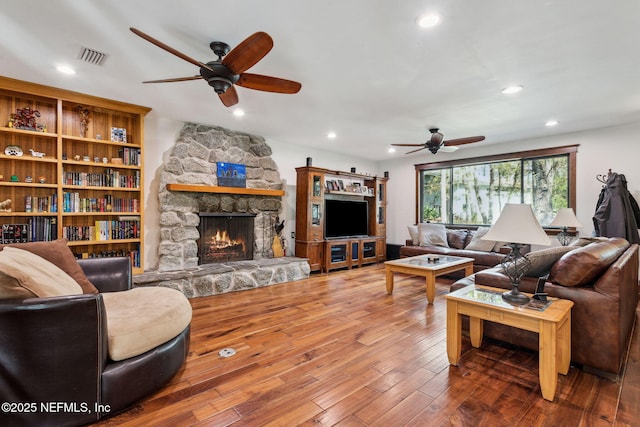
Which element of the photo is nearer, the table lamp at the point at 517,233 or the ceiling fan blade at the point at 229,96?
→ the table lamp at the point at 517,233

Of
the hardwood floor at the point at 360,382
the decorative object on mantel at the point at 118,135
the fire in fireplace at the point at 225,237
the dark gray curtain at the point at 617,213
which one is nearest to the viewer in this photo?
the hardwood floor at the point at 360,382

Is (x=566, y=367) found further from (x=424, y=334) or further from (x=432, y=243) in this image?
(x=432, y=243)

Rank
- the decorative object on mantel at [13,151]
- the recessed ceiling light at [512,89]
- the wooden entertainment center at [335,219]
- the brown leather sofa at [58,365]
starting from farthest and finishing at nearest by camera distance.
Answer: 1. the wooden entertainment center at [335,219]
2. the decorative object on mantel at [13,151]
3. the recessed ceiling light at [512,89]
4. the brown leather sofa at [58,365]

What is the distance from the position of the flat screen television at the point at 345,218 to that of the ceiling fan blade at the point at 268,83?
11.4 ft

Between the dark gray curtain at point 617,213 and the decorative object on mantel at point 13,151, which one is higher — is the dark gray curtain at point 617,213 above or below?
below

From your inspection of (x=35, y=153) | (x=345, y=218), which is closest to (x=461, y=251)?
(x=345, y=218)

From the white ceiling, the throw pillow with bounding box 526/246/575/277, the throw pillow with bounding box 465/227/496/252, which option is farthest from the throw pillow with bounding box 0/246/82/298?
the throw pillow with bounding box 465/227/496/252

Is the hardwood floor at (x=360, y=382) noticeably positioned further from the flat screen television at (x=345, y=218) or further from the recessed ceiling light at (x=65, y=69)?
the flat screen television at (x=345, y=218)

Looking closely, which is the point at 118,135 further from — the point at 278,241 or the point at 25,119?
the point at 278,241

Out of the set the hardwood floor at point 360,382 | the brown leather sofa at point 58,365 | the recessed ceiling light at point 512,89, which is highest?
the recessed ceiling light at point 512,89

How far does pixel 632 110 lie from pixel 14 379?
639 cm

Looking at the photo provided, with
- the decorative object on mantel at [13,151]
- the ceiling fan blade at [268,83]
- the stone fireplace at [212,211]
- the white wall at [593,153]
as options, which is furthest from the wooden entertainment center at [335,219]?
the decorative object on mantel at [13,151]

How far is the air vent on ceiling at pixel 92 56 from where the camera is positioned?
2.54 meters

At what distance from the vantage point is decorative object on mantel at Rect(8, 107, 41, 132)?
338 centimetres
